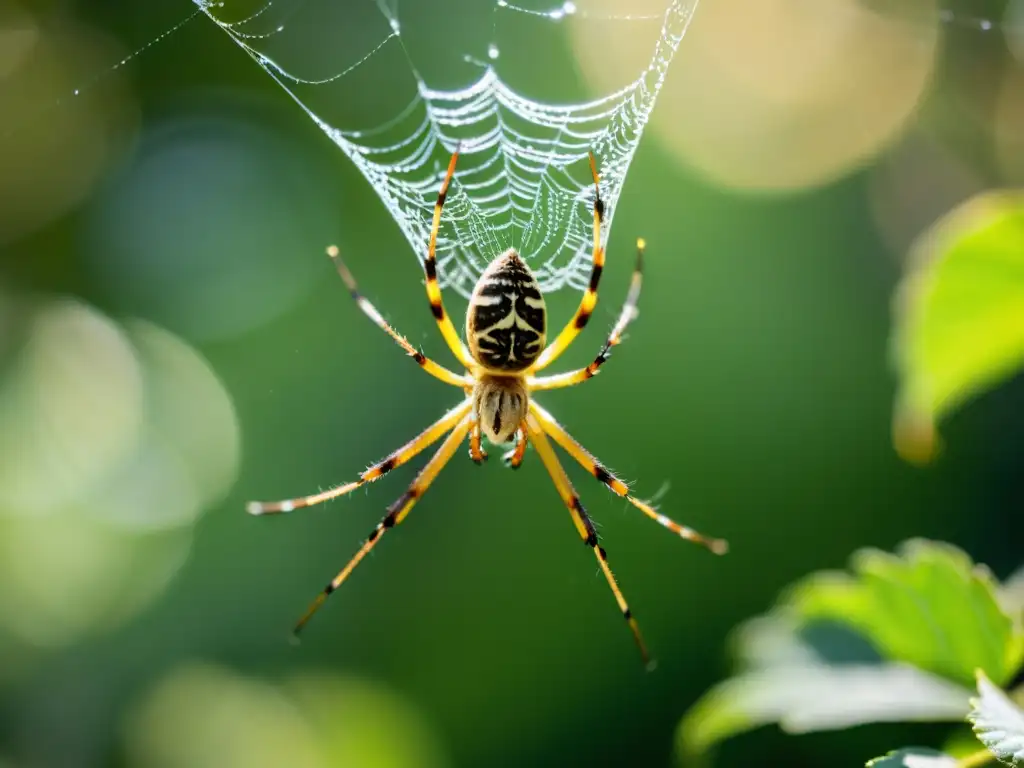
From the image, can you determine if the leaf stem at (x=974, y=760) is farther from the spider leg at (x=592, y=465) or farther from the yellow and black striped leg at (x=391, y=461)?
the yellow and black striped leg at (x=391, y=461)

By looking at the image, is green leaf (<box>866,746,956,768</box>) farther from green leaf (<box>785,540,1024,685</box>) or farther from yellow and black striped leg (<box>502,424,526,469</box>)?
Result: yellow and black striped leg (<box>502,424,526,469</box>)

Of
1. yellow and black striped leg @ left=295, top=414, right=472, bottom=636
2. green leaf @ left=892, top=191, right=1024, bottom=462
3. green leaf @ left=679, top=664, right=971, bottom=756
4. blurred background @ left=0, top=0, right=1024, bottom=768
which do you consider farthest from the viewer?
blurred background @ left=0, top=0, right=1024, bottom=768

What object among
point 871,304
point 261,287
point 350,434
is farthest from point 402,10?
point 871,304

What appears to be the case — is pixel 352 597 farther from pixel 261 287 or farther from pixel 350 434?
pixel 261 287

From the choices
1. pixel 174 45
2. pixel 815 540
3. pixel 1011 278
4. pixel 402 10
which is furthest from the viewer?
pixel 174 45

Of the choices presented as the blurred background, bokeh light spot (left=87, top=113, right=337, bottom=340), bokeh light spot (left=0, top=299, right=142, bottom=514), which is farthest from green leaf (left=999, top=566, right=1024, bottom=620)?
bokeh light spot (left=0, top=299, right=142, bottom=514)

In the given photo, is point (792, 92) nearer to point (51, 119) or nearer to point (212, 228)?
point (212, 228)
